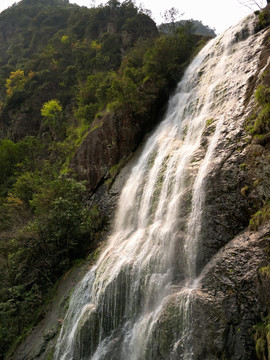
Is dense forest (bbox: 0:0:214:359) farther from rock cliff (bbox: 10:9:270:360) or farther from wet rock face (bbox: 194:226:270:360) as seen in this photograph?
wet rock face (bbox: 194:226:270:360)

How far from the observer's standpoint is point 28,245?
1438cm

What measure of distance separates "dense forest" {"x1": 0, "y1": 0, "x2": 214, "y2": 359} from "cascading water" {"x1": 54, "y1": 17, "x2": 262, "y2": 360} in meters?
2.85

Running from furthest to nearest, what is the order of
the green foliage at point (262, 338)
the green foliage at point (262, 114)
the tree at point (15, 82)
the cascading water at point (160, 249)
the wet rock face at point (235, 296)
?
the tree at point (15, 82)
the green foliage at point (262, 114)
the cascading water at point (160, 249)
the wet rock face at point (235, 296)
the green foliage at point (262, 338)

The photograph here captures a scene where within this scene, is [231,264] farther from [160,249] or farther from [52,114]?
[52,114]

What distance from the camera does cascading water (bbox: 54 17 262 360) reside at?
7902 mm

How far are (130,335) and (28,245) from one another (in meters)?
8.08

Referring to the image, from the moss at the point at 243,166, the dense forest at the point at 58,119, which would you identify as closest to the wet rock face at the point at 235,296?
the moss at the point at 243,166

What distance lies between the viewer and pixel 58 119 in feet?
102

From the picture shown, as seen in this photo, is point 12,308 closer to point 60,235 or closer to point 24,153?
point 60,235

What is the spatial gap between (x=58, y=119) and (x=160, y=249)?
25.1 meters

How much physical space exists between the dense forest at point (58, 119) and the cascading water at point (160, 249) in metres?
2.85

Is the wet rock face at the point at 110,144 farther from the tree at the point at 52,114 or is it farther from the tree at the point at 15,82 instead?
the tree at the point at 15,82

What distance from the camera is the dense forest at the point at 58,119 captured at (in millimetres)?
13992

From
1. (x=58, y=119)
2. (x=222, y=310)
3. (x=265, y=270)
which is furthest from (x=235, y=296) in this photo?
(x=58, y=119)
